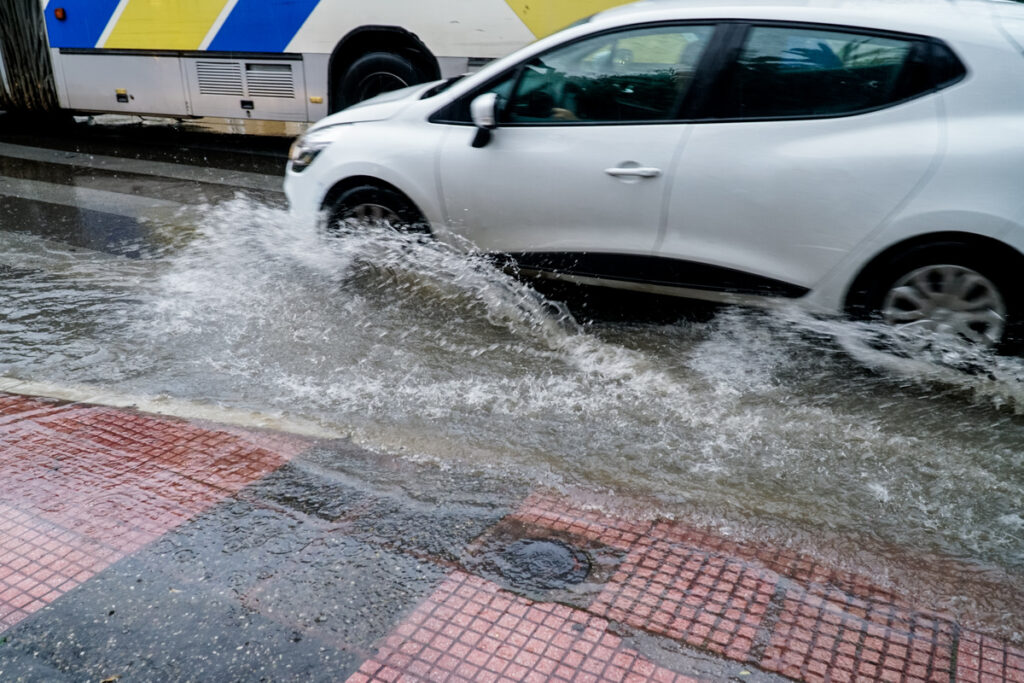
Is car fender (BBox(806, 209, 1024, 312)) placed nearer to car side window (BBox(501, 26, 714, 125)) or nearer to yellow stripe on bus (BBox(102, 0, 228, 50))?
car side window (BBox(501, 26, 714, 125))

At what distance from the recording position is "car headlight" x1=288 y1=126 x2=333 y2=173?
5.29 m

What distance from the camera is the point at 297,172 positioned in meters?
5.44

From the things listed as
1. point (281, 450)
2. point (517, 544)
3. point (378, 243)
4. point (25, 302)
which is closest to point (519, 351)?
point (378, 243)

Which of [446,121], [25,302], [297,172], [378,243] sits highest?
[446,121]

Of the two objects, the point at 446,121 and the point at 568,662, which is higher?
the point at 446,121

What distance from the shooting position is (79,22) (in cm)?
1009

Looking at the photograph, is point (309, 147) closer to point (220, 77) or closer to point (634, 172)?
point (634, 172)

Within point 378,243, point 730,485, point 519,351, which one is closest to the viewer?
point 730,485

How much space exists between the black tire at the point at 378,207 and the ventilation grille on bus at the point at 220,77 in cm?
504

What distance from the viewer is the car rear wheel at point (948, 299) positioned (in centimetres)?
383

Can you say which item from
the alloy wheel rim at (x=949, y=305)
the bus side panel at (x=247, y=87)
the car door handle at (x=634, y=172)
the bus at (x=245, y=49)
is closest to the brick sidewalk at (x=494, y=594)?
the alloy wheel rim at (x=949, y=305)

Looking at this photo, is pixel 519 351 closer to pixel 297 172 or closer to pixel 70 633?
pixel 297 172

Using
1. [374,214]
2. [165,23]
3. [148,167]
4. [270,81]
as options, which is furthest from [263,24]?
[374,214]

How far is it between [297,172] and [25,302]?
75.4 inches
